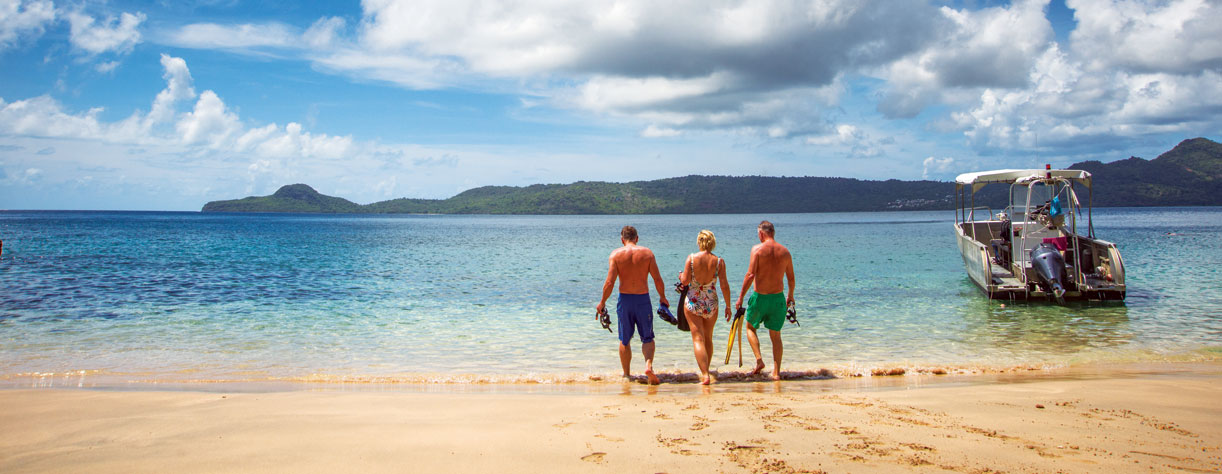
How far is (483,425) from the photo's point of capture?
5234 mm

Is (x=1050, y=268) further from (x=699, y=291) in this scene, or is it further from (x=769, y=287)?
(x=699, y=291)

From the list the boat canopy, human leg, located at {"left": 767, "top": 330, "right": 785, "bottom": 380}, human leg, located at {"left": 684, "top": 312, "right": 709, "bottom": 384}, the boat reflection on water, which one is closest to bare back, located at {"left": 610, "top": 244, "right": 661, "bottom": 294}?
human leg, located at {"left": 684, "top": 312, "right": 709, "bottom": 384}

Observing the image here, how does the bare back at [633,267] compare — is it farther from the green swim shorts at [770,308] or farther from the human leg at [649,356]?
the green swim shorts at [770,308]

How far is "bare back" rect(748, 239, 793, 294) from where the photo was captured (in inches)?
296

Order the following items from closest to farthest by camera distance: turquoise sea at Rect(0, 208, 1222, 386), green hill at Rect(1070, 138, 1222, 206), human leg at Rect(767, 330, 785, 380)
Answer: human leg at Rect(767, 330, 785, 380)
turquoise sea at Rect(0, 208, 1222, 386)
green hill at Rect(1070, 138, 1222, 206)

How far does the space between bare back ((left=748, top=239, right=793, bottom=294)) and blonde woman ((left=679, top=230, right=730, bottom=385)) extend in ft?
1.63

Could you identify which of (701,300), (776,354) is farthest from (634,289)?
(776,354)

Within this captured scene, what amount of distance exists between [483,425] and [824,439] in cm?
265

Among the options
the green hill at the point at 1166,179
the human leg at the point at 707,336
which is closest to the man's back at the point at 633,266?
the human leg at the point at 707,336

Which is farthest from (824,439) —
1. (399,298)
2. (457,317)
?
(399,298)

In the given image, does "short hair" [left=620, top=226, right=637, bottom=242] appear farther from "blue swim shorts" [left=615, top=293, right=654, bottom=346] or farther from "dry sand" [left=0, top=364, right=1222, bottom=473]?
"dry sand" [left=0, top=364, right=1222, bottom=473]

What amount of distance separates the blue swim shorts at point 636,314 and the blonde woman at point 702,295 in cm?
46

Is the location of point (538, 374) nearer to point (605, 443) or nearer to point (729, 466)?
point (605, 443)

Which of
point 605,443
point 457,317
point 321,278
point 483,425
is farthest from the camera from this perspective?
point 321,278
